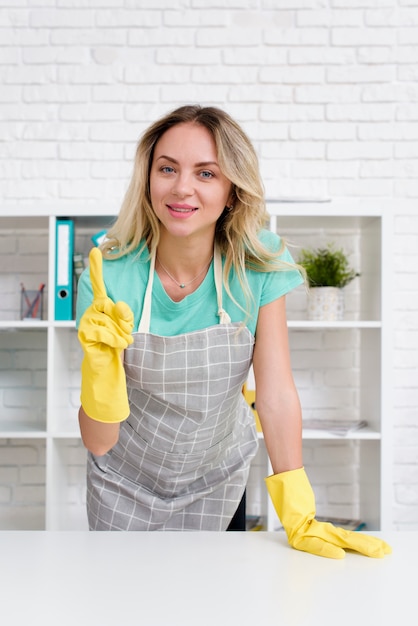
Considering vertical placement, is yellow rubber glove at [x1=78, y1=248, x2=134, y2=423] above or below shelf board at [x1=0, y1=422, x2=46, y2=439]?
above

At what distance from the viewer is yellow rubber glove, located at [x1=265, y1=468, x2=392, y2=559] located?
1.05 meters

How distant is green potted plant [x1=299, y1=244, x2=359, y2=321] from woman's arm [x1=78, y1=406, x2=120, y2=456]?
1245 millimetres

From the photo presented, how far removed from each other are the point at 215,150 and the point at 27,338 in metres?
1.49

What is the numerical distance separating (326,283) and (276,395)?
1135 millimetres

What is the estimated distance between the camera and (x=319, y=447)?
2.69m

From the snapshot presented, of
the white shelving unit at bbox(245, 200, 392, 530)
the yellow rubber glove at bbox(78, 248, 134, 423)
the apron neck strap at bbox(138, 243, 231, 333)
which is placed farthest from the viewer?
the white shelving unit at bbox(245, 200, 392, 530)

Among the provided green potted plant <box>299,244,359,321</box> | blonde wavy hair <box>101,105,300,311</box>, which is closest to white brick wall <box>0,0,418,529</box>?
green potted plant <box>299,244,359,321</box>


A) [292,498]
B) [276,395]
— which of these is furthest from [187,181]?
[292,498]

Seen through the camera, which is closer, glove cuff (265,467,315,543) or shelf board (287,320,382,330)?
glove cuff (265,467,315,543)

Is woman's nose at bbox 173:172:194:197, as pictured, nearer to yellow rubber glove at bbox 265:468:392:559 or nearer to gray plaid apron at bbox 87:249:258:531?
gray plaid apron at bbox 87:249:258:531

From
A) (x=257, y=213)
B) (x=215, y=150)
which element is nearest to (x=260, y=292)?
(x=257, y=213)

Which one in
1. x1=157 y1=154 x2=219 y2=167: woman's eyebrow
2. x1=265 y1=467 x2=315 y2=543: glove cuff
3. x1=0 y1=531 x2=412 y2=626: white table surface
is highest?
x1=157 y1=154 x2=219 y2=167: woman's eyebrow

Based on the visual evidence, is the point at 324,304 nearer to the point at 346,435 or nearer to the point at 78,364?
the point at 346,435

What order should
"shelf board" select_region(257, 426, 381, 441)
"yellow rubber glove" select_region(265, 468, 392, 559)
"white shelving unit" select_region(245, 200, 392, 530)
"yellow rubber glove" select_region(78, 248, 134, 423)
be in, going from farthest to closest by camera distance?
"white shelving unit" select_region(245, 200, 392, 530) → "shelf board" select_region(257, 426, 381, 441) → "yellow rubber glove" select_region(78, 248, 134, 423) → "yellow rubber glove" select_region(265, 468, 392, 559)
